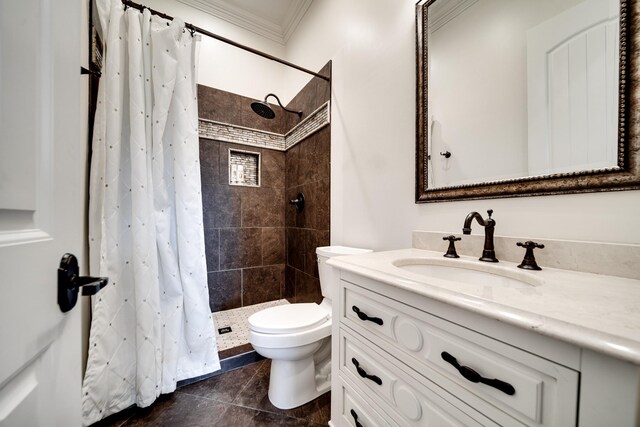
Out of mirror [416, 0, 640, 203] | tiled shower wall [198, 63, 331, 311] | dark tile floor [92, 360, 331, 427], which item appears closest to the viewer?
mirror [416, 0, 640, 203]

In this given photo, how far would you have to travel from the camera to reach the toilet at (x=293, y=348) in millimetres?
1131

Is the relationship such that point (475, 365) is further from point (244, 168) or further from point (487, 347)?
point (244, 168)

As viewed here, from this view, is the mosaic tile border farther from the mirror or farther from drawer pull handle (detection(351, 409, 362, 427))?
drawer pull handle (detection(351, 409, 362, 427))

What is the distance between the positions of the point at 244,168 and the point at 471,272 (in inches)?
83.8

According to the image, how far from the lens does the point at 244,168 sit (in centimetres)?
234

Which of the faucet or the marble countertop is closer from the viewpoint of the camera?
the marble countertop

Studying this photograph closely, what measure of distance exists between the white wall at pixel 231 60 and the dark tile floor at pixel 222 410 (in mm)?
2430

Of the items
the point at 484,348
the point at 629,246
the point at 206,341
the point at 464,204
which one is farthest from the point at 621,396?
the point at 206,341

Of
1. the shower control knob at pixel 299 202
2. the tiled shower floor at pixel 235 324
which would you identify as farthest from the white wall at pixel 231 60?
the tiled shower floor at pixel 235 324

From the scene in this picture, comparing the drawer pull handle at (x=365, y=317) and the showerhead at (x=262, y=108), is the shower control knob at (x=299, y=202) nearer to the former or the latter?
the showerhead at (x=262, y=108)

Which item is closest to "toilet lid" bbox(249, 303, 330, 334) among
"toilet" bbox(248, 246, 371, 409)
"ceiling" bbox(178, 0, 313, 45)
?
"toilet" bbox(248, 246, 371, 409)

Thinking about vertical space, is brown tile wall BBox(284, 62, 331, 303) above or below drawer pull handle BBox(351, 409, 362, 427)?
above

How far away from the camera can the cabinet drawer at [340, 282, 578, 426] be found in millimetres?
379

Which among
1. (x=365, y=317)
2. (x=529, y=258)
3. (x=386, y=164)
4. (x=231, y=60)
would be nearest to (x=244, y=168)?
(x=231, y=60)
